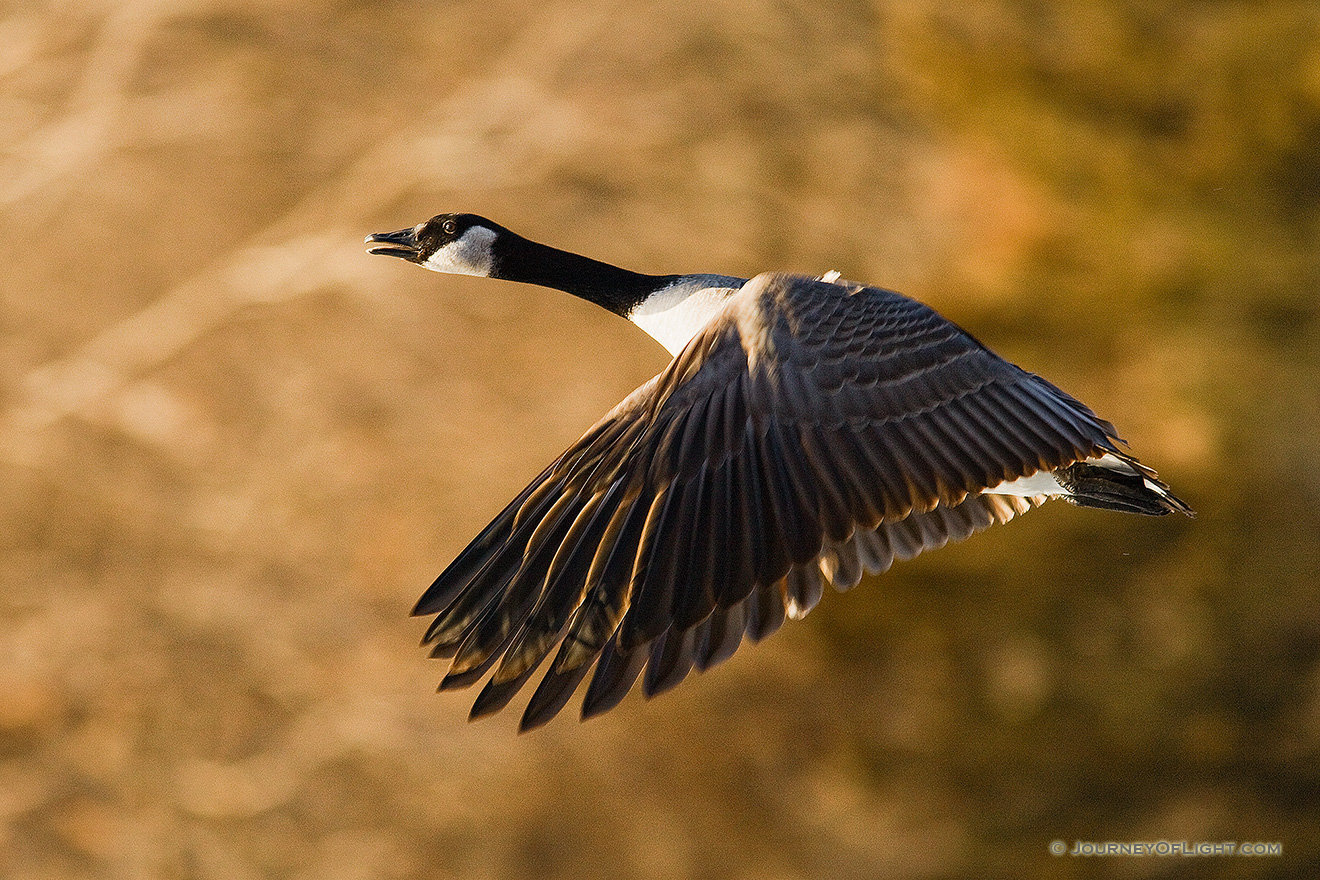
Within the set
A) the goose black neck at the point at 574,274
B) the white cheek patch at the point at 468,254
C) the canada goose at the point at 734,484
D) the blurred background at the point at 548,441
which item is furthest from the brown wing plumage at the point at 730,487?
the blurred background at the point at 548,441

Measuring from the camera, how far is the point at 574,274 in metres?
3.70

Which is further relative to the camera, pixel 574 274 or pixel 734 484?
pixel 574 274

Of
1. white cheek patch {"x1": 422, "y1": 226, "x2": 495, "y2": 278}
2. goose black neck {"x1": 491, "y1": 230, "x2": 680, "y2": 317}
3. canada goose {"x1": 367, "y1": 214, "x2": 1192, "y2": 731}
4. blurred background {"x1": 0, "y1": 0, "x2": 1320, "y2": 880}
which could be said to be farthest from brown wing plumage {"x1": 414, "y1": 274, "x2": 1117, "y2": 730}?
blurred background {"x1": 0, "y1": 0, "x2": 1320, "y2": 880}

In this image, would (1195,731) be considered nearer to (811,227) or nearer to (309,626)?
(811,227)

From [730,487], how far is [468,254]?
164 cm

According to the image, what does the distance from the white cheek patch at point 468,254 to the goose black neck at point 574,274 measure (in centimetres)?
3

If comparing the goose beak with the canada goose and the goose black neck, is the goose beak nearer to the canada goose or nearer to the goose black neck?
the goose black neck

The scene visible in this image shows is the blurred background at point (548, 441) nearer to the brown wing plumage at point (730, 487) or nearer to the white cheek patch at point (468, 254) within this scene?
the white cheek patch at point (468, 254)

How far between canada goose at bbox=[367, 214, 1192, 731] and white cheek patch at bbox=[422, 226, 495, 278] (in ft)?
4.17

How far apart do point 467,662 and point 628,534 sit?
1.43 feet

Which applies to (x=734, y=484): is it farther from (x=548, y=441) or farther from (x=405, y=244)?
(x=548, y=441)

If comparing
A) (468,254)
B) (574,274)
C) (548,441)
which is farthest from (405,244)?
(548,441)

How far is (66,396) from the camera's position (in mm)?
5734

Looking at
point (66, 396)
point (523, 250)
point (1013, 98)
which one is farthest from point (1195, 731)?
point (66, 396)
